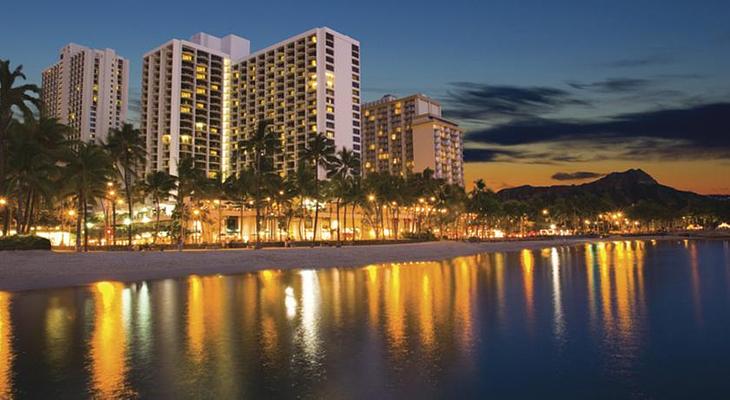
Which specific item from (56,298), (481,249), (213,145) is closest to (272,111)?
(213,145)

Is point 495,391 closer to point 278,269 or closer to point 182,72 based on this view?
point 278,269

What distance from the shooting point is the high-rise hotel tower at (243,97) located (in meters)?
164

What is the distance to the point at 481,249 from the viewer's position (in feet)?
307

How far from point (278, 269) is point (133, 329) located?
32784 mm

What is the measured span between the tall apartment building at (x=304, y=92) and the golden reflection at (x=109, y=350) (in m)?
133

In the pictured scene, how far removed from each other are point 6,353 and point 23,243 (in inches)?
1255

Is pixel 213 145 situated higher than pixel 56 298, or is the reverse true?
pixel 213 145

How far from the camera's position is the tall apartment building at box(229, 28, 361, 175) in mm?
162875

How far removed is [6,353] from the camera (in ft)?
52.7

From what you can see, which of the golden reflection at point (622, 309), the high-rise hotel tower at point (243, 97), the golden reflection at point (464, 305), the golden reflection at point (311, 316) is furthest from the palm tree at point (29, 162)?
the high-rise hotel tower at point (243, 97)

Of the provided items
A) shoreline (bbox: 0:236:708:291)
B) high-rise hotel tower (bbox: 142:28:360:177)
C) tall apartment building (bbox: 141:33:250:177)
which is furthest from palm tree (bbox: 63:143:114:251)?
tall apartment building (bbox: 141:33:250:177)

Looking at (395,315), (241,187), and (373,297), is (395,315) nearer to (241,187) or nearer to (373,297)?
(373,297)

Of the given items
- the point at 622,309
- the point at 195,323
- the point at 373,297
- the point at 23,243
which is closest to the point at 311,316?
the point at 195,323

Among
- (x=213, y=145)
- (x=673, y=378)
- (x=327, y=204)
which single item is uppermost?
(x=213, y=145)
